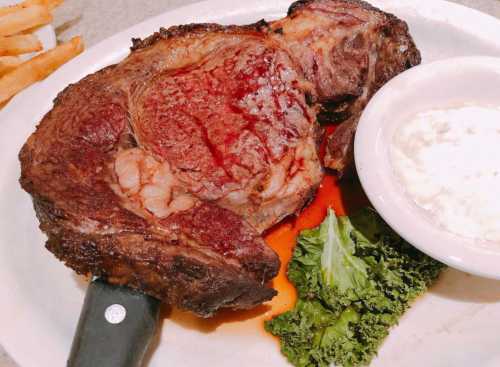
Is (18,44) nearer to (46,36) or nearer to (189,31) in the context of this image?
(46,36)

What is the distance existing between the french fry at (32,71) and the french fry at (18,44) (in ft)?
0.41

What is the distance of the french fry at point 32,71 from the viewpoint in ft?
11.5

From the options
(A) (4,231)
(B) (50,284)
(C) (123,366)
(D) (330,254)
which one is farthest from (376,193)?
(A) (4,231)

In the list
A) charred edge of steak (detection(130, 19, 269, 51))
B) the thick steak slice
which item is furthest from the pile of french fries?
the thick steak slice

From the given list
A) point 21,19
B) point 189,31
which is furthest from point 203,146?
point 21,19

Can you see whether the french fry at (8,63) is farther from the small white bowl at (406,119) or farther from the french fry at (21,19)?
the small white bowl at (406,119)

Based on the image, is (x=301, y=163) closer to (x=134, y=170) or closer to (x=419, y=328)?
(x=134, y=170)

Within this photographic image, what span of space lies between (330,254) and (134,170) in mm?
1071

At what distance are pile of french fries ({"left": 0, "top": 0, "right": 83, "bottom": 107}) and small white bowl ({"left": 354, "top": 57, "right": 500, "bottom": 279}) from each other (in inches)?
85.8

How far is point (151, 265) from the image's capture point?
2262 mm

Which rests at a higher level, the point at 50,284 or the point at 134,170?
the point at 134,170

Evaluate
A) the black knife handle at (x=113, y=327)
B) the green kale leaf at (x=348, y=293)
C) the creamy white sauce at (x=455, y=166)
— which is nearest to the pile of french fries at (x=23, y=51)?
the black knife handle at (x=113, y=327)

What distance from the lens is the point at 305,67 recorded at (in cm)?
296

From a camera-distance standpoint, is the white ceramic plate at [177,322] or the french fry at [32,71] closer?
the white ceramic plate at [177,322]
